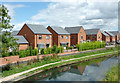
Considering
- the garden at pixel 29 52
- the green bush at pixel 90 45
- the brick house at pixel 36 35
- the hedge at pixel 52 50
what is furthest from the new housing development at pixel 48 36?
the green bush at pixel 90 45

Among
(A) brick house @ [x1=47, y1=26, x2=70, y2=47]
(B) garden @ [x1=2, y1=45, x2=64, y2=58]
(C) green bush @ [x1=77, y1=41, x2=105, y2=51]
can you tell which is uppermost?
(A) brick house @ [x1=47, y1=26, x2=70, y2=47]

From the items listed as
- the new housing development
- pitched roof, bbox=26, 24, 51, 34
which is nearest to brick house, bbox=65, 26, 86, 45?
the new housing development

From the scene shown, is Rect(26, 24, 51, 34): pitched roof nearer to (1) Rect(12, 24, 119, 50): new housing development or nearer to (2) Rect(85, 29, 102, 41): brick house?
(1) Rect(12, 24, 119, 50): new housing development

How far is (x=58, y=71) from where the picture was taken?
2039 centimetres

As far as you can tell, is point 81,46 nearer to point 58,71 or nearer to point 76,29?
point 76,29

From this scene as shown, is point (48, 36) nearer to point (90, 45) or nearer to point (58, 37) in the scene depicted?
point (58, 37)

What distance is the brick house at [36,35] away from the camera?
3725 cm

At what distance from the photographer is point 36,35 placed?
37.3 metres

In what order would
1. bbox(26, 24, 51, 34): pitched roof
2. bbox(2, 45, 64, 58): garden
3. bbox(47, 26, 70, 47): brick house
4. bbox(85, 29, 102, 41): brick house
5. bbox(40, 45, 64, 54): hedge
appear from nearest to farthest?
bbox(2, 45, 64, 58): garden → bbox(40, 45, 64, 54): hedge → bbox(26, 24, 51, 34): pitched roof → bbox(47, 26, 70, 47): brick house → bbox(85, 29, 102, 41): brick house

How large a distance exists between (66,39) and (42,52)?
Answer: 1790 centimetres

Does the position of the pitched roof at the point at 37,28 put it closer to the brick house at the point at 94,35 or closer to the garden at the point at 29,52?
the garden at the point at 29,52

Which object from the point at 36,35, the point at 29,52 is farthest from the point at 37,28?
the point at 29,52

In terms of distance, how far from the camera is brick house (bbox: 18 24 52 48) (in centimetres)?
3725

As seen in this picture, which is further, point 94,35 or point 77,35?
point 94,35
